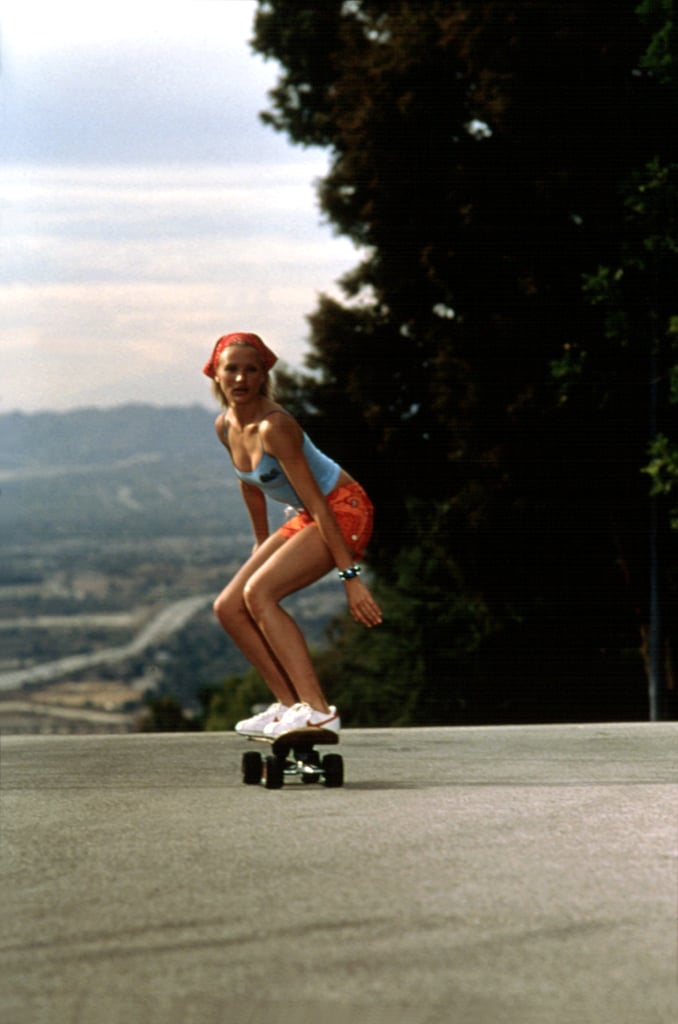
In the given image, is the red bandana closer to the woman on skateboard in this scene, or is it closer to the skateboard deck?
the woman on skateboard

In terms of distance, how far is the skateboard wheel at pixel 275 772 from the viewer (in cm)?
820

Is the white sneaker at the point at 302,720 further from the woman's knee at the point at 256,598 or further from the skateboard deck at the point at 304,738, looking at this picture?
the woman's knee at the point at 256,598

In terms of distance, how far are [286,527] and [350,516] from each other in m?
0.36

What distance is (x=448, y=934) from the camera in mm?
5121

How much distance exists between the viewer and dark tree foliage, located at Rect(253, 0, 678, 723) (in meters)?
23.5

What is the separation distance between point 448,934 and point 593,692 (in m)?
22.2

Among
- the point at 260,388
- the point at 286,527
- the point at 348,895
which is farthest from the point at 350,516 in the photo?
the point at 348,895

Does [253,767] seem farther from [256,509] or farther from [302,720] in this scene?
[256,509]

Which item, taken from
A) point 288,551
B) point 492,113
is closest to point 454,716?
point 492,113

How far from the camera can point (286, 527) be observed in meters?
8.44

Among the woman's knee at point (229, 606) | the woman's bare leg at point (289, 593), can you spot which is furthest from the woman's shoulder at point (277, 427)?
the woman's knee at point (229, 606)

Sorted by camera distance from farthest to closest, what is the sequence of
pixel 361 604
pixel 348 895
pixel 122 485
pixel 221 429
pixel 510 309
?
pixel 122 485 → pixel 510 309 → pixel 221 429 → pixel 361 604 → pixel 348 895

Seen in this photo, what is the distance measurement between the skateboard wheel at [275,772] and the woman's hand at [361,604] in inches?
33.5

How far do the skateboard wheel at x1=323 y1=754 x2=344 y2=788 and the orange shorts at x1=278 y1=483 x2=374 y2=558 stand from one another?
2.95ft
